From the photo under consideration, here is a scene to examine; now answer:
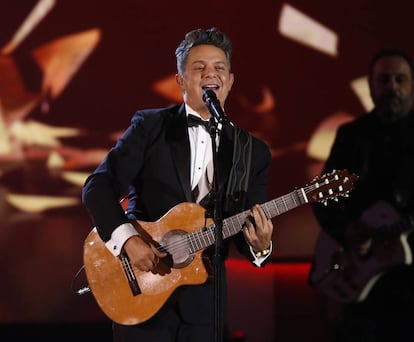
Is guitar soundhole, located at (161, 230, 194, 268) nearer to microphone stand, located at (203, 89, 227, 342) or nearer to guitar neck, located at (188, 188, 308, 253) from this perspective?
guitar neck, located at (188, 188, 308, 253)

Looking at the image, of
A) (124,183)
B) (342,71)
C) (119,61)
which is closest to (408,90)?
(342,71)

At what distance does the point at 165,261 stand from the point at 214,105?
718mm

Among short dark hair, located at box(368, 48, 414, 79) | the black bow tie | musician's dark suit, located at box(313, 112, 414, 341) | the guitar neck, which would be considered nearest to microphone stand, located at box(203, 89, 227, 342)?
the guitar neck

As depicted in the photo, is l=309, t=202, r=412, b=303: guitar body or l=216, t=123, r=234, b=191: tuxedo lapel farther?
l=309, t=202, r=412, b=303: guitar body

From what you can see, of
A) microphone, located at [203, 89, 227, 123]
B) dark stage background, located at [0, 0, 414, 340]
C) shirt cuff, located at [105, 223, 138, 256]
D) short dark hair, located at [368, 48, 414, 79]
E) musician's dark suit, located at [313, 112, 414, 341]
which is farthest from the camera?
dark stage background, located at [0, 0, 414, 340]

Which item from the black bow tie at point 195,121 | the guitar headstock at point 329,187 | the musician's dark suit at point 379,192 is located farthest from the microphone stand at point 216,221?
the musician's dark suit at point 379,192

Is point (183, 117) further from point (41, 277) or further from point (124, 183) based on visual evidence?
point (41, 277)

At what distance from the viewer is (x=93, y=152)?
5473mm

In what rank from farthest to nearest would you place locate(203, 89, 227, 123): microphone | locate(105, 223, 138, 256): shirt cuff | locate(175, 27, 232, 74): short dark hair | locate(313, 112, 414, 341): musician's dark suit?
locate(313, 112, 414, 341): musician's dark suit → locate(175, 27, 232, 74): short dark hair → locate(105, 223, 138, 256): shirt cuff → locate(203, 89, 227, 123): microphone

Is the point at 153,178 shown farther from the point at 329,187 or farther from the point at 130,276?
the point at 329,187

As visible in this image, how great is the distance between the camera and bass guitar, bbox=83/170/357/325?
10.5ft

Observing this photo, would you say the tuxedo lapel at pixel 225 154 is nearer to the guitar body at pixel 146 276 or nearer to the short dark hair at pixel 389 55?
the guitar body at pixel 146 276

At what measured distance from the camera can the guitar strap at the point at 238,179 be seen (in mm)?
3328

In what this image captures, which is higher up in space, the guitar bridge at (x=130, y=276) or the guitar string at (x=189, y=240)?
the guitar string at (x=189, y=240)
